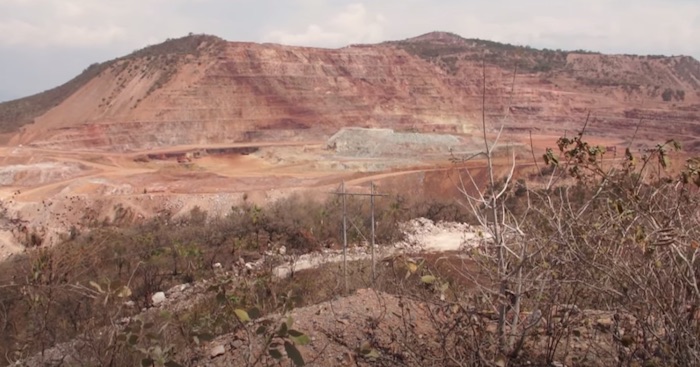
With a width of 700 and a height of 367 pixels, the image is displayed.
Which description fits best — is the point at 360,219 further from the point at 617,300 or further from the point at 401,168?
the point at 617,300

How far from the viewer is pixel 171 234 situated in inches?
661

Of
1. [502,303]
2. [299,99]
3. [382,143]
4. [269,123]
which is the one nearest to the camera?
[502,303]

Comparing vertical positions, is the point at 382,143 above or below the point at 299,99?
below

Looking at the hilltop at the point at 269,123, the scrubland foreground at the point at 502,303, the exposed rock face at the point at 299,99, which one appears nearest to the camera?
the scrubland foreground at the point at 502,303

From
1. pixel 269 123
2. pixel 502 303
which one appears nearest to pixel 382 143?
pixel 269 123

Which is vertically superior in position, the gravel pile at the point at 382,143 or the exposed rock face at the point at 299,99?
the exposed rock face at the point at 299,99

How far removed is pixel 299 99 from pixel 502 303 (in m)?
43.3

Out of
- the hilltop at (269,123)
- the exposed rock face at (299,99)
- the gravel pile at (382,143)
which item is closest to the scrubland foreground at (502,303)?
the hilltop at (269,123)

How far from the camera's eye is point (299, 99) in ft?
150

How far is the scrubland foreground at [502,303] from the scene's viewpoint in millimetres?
2826

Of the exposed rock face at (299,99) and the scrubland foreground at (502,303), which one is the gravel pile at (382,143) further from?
the scrubland foreground at (502,303)

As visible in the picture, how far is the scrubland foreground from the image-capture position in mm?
2826

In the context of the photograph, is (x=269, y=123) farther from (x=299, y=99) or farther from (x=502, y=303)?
(x=502, y=303)

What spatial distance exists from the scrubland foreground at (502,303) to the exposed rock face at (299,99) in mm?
30898
